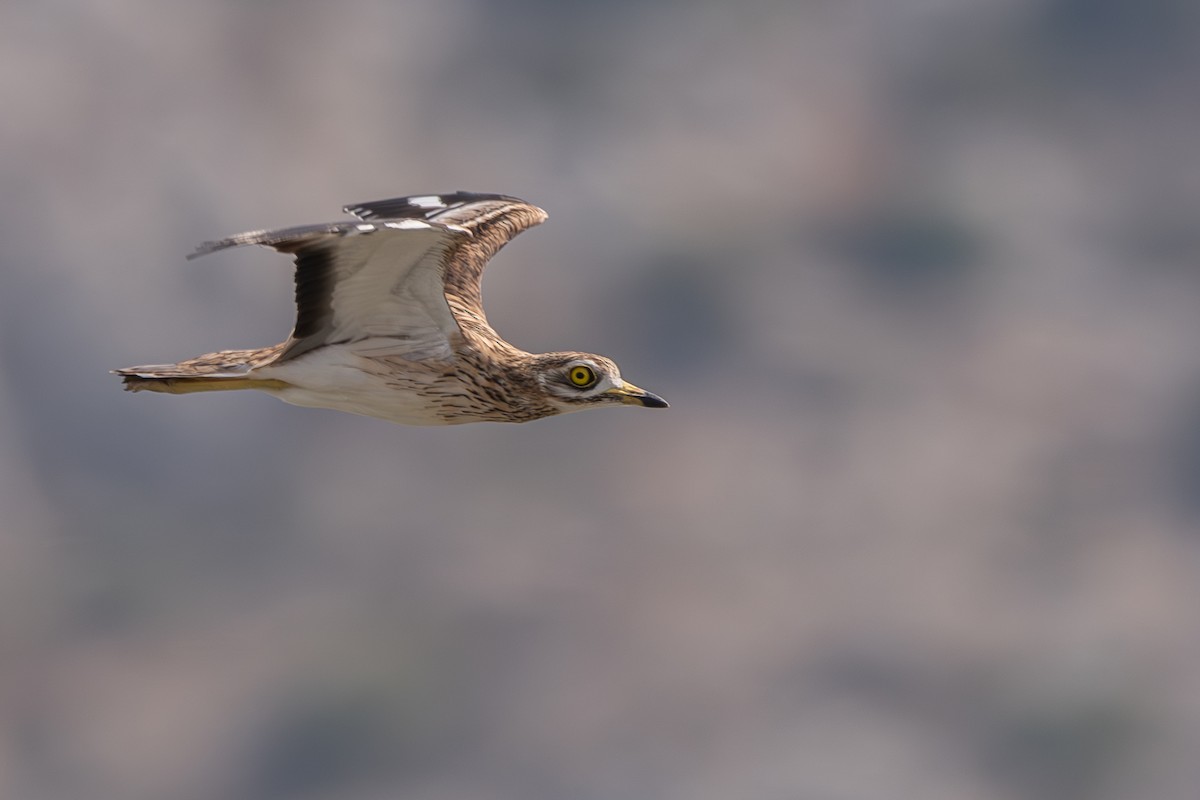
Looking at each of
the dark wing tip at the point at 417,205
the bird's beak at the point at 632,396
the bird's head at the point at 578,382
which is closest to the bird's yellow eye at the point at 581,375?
the bird's head at the point at 578,382

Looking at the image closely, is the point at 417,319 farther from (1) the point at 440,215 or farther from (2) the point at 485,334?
(1) the point at 440,215

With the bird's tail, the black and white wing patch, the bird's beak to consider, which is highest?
the black and white wing patch

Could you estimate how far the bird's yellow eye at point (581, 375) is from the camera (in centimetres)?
1700

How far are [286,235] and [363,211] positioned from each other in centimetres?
380

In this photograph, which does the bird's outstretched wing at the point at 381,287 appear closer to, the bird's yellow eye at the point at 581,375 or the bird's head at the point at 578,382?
the bird's head at the point at 578,382

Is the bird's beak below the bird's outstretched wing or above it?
below

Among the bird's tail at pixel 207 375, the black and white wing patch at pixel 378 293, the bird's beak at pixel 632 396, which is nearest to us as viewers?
the black and white wing patch at pixel 378 293

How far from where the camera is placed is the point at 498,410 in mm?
17312

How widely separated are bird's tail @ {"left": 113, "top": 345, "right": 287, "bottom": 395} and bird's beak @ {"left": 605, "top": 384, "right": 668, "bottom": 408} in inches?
115

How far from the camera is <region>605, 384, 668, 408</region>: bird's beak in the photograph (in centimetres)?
1673

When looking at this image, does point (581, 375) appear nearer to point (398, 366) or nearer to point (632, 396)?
point (632, 396)

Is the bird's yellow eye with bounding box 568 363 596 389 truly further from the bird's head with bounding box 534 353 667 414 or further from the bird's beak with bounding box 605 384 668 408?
the bird's beak with bounding box 605 384 668 408

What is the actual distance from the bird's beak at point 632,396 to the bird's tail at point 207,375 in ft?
9.55

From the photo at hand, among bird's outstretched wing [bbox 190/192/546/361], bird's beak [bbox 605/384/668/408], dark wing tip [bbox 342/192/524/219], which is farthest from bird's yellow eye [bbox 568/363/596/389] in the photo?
dark wing tip [bbox 342/192/524/219]
